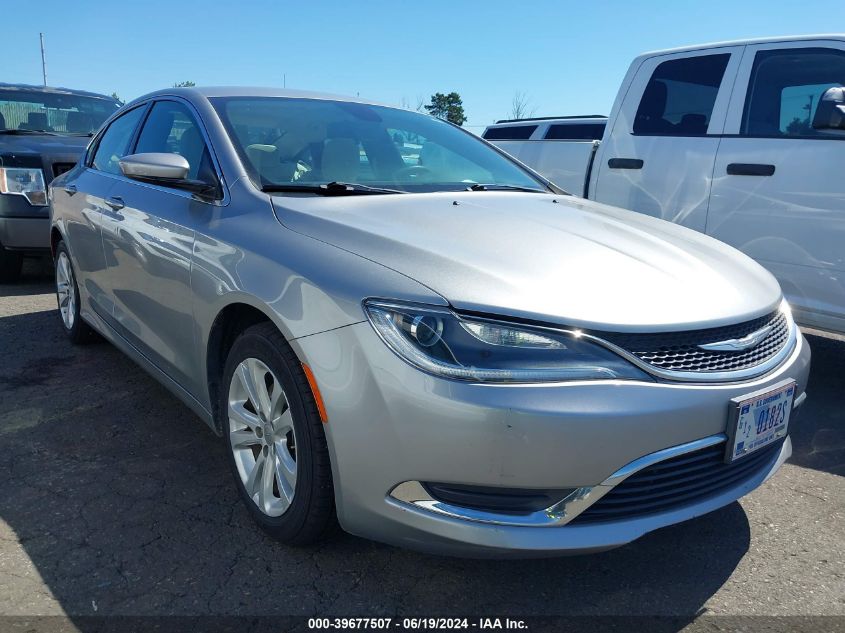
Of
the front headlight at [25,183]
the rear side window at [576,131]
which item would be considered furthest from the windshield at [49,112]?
the rear side window at [576,131]

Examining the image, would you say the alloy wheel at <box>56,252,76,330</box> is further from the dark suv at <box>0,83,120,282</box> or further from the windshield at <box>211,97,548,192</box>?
the windshield at <box>211,97,548,192</box>

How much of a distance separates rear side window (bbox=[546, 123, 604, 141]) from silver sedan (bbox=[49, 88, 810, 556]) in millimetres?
8075

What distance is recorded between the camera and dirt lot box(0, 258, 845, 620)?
7.18 feet

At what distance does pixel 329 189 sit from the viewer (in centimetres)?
276

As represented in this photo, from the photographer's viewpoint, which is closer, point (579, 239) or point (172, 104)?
point (579, 239)

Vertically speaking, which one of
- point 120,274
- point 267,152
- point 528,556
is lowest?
point 528,556

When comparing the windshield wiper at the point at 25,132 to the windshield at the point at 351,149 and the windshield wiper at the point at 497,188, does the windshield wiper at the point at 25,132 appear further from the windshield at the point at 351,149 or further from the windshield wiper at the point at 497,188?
the windshield wiper at the point at 497,188

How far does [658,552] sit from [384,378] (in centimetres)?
124

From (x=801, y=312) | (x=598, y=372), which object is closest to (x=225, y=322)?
(x=598, y=372)

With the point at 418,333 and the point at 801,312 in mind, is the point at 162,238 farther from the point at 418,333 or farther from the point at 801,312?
the point at 801,312

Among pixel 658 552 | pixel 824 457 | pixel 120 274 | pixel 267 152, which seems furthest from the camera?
pixel 120 274

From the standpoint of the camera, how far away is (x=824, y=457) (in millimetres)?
3311

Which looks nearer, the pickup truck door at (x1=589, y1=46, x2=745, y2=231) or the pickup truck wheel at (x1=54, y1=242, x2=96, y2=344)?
the pickup truck door at (x1=589, y1=46, x2=745, y2=231)

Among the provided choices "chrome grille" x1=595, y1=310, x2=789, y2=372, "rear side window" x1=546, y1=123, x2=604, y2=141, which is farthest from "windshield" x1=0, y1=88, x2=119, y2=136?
"chrome grille" x1=595, y1=310, x2=789, y2=372
